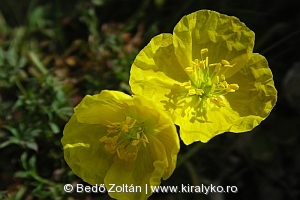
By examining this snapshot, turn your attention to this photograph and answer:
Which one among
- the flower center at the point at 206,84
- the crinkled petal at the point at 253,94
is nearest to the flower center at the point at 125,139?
the flower center at the point at 206,84

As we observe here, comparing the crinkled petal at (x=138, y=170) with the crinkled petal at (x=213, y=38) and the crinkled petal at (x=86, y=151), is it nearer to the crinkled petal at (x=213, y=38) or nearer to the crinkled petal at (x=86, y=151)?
the crinkled petal at (x=86, y=151)

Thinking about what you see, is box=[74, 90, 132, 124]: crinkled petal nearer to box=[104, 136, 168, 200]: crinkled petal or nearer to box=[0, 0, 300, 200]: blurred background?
box=[104, 136, 168, 200]: crinkled petal

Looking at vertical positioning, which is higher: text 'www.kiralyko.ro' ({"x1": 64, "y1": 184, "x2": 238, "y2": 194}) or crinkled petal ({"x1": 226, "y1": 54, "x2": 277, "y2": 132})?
crinkled petal ({"x1": 226, "y1": 54, "x2": 277, "y2": 132})

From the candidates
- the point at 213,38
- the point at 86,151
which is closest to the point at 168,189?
the point at 86,151

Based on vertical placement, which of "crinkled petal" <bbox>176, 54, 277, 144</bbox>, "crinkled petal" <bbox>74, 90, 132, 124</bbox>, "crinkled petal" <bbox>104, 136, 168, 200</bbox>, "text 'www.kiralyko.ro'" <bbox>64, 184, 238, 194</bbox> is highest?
"crinkled petal" <bbox>74, 90, 132, 124</bbox>

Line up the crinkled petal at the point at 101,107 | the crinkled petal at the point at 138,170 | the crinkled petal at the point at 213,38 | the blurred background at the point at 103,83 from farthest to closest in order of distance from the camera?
1. the blurred background at the point at 103,83
2. the crinkled petal at the point at 213,38
3. the crinkled petal at the point at 138,170
4. the crinkled petal at the point at 101,107

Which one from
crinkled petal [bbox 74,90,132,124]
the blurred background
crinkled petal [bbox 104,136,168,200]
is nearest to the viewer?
crinkled petal [bbox 74,90,132,124]

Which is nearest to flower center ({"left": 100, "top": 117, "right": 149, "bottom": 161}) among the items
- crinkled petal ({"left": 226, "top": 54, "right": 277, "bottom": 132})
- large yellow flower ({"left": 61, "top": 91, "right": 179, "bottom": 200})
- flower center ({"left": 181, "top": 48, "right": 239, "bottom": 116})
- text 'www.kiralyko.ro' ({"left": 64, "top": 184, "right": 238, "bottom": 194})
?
large yellow flower ({"left": 61, "top": 91, "right": 179, "bottom": 200})

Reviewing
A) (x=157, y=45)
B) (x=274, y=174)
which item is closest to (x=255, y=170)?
(x=274, y=174)
